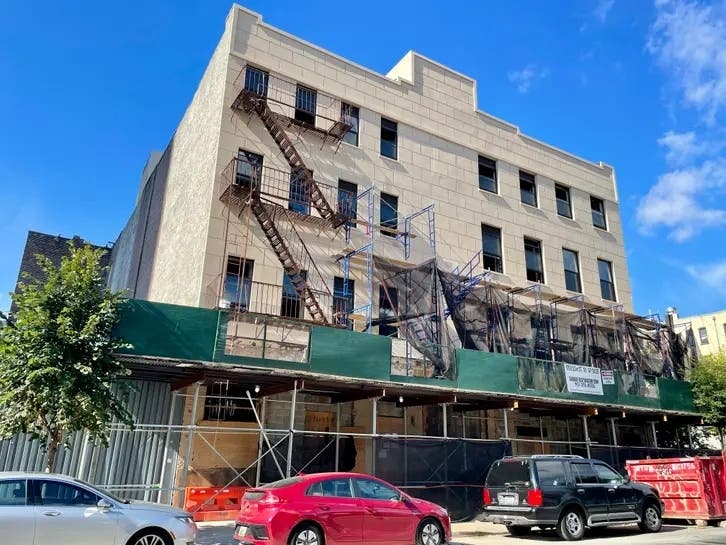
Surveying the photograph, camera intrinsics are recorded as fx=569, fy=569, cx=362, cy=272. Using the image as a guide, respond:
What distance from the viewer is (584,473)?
509 inches

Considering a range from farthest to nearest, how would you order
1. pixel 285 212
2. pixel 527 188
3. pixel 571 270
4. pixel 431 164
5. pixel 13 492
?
1. pixel 527 188
2. pixel 571 270
3. pixel 431 164
4. pixel 285 212
5. pixel 13 492

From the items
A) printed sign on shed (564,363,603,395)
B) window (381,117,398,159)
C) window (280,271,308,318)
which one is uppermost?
window (381,117,398,159)

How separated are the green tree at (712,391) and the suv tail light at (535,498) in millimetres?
13885

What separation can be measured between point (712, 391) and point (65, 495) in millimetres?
22942

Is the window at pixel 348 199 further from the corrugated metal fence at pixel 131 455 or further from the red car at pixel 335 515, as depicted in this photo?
the red car at pixel 335 515

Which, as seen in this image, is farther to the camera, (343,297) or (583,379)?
(583,379)

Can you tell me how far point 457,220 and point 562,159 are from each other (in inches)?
336

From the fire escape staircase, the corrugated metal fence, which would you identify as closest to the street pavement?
the corrugated metal fence

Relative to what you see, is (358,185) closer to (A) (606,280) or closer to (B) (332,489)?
(B) (332,489)

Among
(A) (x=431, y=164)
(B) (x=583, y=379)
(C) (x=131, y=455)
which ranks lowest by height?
(C) (x=131, y=455)

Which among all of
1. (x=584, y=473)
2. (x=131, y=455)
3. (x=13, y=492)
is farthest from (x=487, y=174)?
(x=13, y=492)

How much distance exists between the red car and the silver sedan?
47.9 inches

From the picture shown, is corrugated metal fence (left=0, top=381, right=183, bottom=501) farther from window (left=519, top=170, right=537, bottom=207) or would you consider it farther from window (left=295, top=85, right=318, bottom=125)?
window (left=519, top=170, right=537, bottom=207)

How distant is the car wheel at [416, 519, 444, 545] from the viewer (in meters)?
10.4
